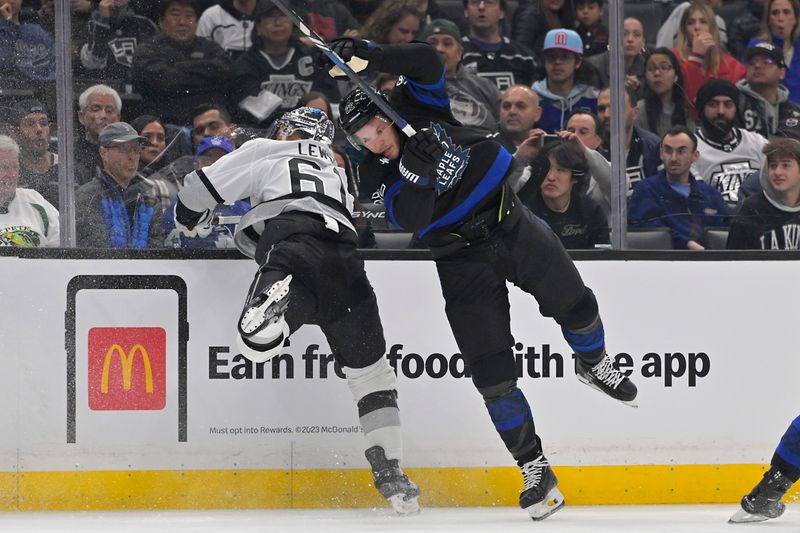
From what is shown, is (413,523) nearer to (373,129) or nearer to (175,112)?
(373,129)

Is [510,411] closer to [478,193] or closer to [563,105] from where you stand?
[478,193]

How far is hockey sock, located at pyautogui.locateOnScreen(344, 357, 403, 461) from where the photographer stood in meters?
4.12

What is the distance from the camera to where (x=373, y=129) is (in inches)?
153

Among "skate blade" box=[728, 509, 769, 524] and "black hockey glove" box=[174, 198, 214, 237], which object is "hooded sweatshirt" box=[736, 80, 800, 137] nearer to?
"skate blade" box=[728, 509, 769, 524]

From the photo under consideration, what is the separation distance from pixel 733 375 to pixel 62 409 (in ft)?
7.87

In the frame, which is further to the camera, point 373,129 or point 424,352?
point 424,352

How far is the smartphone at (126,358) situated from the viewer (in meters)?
4.27

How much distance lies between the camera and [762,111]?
15.7 feet

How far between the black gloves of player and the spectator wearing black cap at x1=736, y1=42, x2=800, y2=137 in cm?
160

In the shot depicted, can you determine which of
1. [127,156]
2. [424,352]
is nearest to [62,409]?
[127,156]

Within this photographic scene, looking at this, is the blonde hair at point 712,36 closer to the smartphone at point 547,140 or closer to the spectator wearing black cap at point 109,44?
the smartphone at point 547,140

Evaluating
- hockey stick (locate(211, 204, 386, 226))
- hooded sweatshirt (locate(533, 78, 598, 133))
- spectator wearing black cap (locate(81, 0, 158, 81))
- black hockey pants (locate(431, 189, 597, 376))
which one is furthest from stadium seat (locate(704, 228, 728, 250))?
spectator wearing black cap (locate(81, 0, 158, 81))

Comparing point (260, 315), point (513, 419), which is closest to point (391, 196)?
point (260, 315)

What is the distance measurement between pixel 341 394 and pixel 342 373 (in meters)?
0.08
